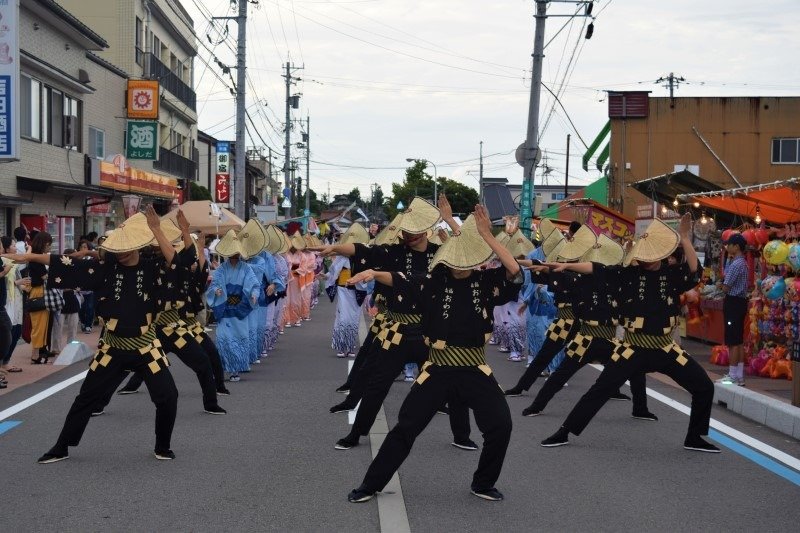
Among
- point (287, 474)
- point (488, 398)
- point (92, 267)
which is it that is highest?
point (92, 267)

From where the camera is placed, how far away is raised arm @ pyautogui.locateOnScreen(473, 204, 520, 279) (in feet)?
19.3

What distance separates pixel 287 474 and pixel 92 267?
87.1 inches

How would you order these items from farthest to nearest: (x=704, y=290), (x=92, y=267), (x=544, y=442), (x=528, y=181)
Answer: (x=528, y=181) → (x=704, y=290) → (x=544, y=442) → (x=92, y=267)

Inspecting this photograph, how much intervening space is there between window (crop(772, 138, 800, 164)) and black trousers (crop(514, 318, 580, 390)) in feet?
89.7

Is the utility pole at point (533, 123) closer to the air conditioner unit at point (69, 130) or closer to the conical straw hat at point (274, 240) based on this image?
the conical straw hat at point (274, 240)

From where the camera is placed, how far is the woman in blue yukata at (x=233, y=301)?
11.2 m

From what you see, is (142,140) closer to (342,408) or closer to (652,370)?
(342,408)

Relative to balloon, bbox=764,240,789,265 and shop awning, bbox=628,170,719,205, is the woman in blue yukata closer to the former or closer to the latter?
balloon, bbox=764,240,789,265

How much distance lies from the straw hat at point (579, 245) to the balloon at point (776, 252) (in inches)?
95.1

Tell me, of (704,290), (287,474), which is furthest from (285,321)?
(287,474)

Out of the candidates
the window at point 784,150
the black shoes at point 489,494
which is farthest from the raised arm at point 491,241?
the window at point 784,150

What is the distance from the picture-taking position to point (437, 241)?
9703mm

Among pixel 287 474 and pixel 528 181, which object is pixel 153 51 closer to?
pixel 528 181

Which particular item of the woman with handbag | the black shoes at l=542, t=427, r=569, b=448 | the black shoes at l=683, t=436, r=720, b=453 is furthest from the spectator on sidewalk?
the woman with handbag
